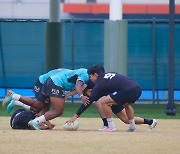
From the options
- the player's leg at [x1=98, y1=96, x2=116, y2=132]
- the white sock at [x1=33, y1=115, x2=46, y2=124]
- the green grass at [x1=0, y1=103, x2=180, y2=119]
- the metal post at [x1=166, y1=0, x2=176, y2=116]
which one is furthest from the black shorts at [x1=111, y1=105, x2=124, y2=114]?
the metal post at [x1=166, y1=0, x2=176, y2=116]

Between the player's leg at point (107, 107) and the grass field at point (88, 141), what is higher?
the player's leg at point (107, 107)

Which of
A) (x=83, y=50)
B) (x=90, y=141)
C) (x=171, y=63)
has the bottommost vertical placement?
A: (x=90, y=141)

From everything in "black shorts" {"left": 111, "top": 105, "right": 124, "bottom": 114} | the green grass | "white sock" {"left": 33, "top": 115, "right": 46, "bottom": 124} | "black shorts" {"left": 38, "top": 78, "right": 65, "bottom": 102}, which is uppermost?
"black shorts" {"left": 38, "top": 78, "right": 65, "bottom": 102}

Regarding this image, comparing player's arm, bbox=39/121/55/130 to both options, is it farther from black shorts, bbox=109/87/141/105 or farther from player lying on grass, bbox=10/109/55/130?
black shorts, bbox=109/87/141/105

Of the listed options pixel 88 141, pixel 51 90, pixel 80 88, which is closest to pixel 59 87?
pixel 51 90

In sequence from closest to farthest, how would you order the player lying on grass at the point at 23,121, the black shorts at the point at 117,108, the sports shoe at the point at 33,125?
the sports shoe at the point at 33,125 < the player lying on grass at the point at 23,121 < the black shorts at the point at 117,108

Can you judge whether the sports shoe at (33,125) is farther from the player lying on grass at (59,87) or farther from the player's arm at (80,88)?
the player's arm at (80,88)

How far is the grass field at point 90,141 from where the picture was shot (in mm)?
13156

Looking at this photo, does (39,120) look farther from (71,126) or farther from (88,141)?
(88,141)

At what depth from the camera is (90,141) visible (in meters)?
14.4

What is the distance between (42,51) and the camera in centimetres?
2798

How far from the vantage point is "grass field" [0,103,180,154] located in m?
13.2

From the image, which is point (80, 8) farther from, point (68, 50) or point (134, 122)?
point (134, 122)

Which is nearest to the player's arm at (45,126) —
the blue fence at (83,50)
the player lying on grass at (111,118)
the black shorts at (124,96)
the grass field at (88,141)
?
the grass field at (88,141)
